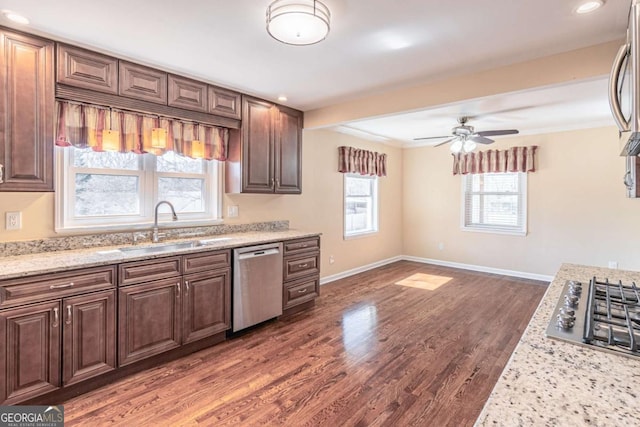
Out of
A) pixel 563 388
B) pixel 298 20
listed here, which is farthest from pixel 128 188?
pixel 563 388

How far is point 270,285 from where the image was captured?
3.45 meters

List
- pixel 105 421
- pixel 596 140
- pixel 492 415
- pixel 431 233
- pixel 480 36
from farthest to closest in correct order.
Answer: pixel 431 233
pixel 596 140
pixel 480 36
pixel 105 421
pixel 492 415

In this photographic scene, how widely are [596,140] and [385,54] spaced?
413cm

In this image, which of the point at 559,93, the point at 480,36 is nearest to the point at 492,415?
the point at 480,36

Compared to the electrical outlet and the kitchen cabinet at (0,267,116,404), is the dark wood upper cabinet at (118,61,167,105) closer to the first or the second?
the electrical outlet

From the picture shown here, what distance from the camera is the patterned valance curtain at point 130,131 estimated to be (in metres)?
2.57

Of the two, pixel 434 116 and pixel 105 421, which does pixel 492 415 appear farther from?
pixel 434 116

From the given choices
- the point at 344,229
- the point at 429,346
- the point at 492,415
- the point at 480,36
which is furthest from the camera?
the point at 344,229

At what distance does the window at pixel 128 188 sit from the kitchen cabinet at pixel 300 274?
3.15 ft

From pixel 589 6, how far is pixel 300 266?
318cm

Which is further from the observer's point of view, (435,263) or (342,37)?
(435,263)

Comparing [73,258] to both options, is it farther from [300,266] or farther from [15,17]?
[300,266]

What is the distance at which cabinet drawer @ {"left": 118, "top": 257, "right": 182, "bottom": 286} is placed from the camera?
243cm

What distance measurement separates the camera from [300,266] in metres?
3.83
